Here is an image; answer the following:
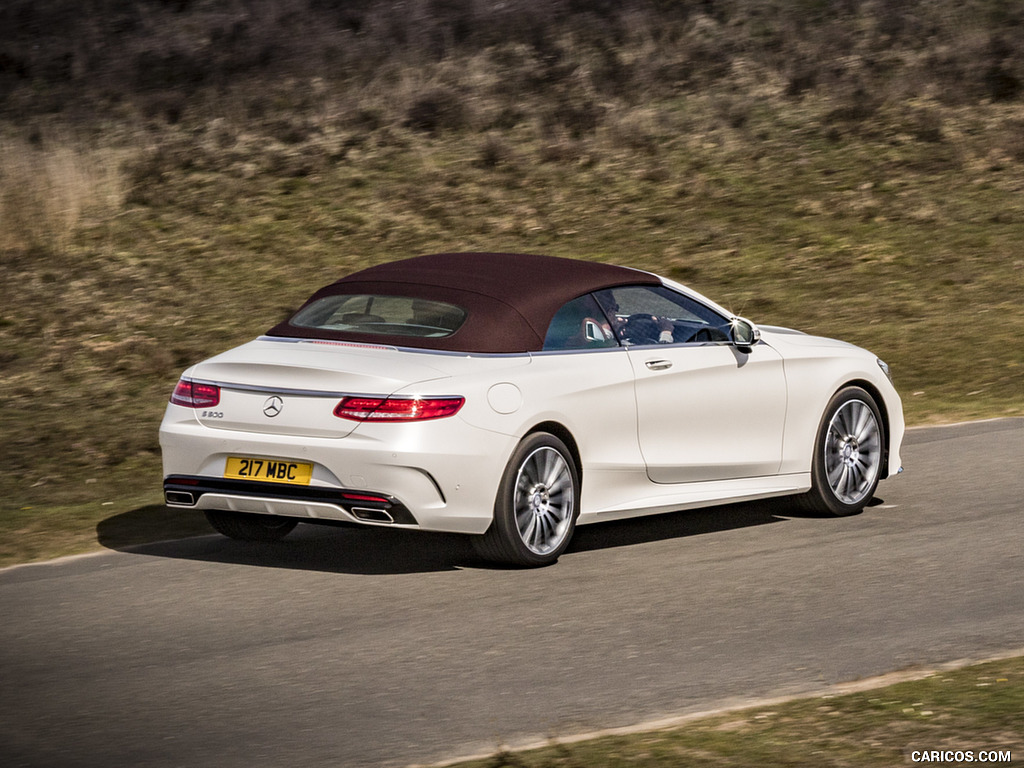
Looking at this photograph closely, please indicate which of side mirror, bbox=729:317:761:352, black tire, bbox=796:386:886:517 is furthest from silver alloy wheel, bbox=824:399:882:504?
side mirror, bbox=729:317:761:352

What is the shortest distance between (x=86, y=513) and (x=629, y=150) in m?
16.2

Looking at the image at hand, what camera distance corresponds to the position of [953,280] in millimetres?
20375

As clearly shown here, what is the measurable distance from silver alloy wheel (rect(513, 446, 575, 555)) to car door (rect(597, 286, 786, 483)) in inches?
26.2

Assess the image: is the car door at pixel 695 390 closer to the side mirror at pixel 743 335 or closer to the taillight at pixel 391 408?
the side mirror at pixel 743 335

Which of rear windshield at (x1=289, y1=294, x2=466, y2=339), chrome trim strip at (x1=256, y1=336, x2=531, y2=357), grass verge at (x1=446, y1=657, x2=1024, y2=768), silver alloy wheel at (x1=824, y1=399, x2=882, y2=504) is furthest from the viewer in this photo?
silver alloy wheel at (x1=824, y1=399, x2=882, y2=504)

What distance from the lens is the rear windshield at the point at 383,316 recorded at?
875 centimetres

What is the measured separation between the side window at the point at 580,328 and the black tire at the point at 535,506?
1.98 feet

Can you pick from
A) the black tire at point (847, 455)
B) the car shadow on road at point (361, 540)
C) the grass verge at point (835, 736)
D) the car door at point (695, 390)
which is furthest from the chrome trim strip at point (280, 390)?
the black tire at point (847, 455)

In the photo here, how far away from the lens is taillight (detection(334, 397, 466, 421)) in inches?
318

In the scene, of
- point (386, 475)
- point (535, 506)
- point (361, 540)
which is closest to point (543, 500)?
point (535, 506)

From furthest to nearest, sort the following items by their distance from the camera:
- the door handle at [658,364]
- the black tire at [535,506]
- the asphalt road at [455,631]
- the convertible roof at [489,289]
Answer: the door handle at [658,364], the convertible roof at [489,289], the black tire at [535,506], the asphalt road at [455,631]

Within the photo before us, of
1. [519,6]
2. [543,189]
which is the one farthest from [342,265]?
[519,6]

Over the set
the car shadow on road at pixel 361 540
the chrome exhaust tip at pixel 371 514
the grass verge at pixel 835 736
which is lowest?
the grass verge at pixel 835 736

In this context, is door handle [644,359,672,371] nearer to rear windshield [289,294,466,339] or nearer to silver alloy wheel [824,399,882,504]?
rear windshield [289,294,466,339]
